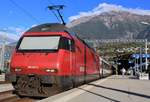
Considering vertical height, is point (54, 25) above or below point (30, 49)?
above

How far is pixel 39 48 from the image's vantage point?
56.1ft

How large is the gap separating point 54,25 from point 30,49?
2090mm

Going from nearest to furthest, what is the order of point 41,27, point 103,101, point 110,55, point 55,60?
point 103,101
point 55,60
point 41,27
point 110,55

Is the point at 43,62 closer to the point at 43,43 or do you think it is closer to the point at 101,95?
the point at 43,43

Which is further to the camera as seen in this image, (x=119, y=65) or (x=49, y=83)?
(x=119, y=65)

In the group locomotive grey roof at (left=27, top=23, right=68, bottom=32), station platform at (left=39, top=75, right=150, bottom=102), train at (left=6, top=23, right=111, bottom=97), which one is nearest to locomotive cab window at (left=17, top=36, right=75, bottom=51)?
train at (left=6, top=23, right=111, bottom=97)

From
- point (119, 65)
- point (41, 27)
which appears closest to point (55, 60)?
point (41, 27)

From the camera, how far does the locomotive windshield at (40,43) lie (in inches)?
674

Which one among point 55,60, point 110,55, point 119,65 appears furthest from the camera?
point 119,65

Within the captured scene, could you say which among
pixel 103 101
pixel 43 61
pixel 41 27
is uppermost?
pixel 41 27

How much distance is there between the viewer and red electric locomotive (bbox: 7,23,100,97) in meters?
16.1

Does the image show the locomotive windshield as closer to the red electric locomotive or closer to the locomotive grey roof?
the red electric locomotive

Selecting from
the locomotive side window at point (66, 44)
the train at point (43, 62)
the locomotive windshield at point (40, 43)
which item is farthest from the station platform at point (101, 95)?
the locomotive windshield at point (40, 43)

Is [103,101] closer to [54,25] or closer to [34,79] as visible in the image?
[34,79]
